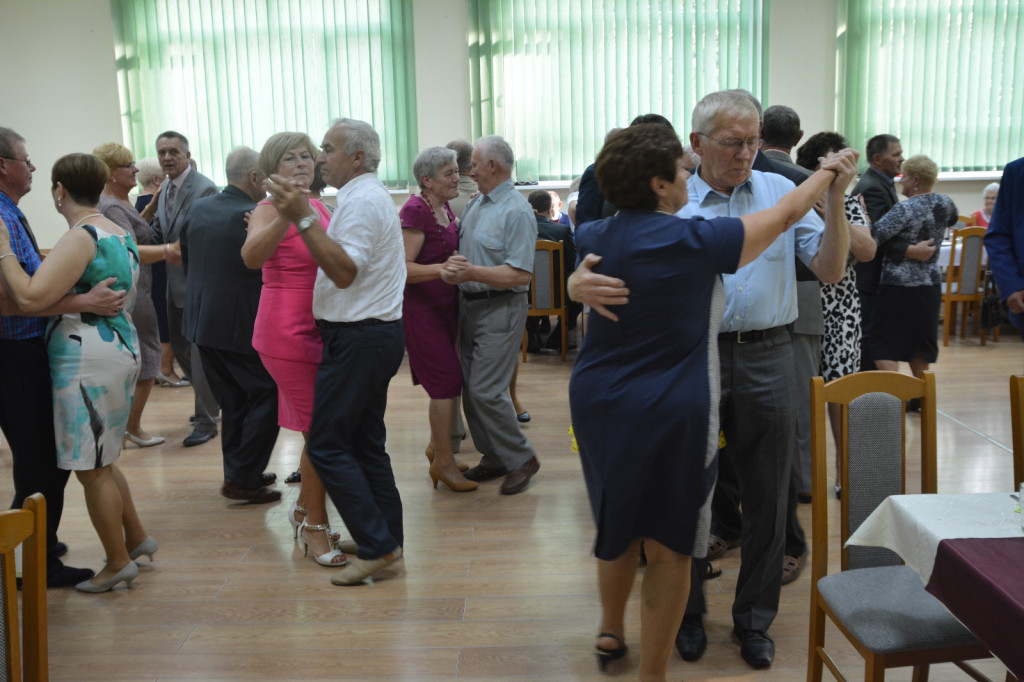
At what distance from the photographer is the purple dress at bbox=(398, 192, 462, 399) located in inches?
147

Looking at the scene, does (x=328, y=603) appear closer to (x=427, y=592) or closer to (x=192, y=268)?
(x=427, y=592)

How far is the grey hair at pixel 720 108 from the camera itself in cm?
225

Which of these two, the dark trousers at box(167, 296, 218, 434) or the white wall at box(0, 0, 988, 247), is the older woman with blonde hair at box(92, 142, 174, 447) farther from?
the white wall at box(0, 0, 988, 247)

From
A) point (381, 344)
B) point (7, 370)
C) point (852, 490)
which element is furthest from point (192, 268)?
point (852, 490)

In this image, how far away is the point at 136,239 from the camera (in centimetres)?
486

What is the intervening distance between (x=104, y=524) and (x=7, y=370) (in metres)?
0.59

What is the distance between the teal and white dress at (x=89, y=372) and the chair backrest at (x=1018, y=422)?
102 inches

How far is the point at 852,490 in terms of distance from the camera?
84.0 inches

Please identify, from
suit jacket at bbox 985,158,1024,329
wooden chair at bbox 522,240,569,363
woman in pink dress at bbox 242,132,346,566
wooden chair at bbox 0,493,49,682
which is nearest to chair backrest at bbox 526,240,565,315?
wooden chair at bbox 522,240,569,363

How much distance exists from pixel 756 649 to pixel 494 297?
187 centimetres

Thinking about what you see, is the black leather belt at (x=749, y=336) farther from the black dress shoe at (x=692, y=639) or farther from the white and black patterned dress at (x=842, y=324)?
the white and black patterned dress at (x=842, y=324)

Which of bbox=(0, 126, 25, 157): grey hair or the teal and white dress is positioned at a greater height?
bbox=(0, 126, 25, 157): grey hair

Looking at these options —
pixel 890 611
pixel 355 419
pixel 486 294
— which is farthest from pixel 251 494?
pixel 890 611

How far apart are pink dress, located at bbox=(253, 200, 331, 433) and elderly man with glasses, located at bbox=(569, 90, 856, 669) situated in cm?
138
